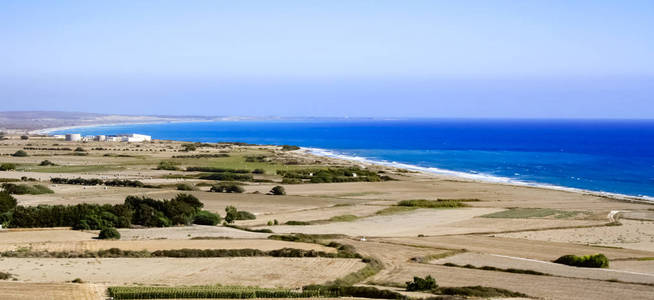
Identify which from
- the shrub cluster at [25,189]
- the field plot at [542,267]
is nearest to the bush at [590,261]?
the field plot at [542,267]

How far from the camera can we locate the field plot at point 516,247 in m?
38.1

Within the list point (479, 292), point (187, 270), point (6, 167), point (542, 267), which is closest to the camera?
point (479, 292)

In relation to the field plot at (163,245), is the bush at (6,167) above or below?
below

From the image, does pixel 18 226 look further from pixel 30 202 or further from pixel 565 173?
pixel 565 173

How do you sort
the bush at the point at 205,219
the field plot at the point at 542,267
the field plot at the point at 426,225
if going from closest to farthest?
the field plot at the point at 542,267 < the field plot at the point at 426,225 < the bush at the point at 205,219

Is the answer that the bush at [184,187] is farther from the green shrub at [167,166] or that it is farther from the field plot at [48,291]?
the field plot at [48,291]

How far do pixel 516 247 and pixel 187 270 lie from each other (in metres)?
17.3

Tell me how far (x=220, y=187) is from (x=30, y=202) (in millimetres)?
17396

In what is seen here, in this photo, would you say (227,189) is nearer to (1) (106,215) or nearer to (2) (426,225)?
(2) (426,225)

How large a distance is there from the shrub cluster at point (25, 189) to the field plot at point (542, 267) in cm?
3611

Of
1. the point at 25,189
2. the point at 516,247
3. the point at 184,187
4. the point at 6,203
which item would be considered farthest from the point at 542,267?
the point at 25,189

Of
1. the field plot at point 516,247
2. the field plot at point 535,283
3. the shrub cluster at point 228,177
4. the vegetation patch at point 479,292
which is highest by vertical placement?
the vegetation patch at point 479,292

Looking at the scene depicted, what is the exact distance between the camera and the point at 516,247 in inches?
1586

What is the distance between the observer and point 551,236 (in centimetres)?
4509
